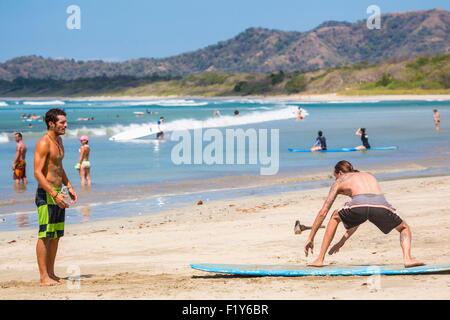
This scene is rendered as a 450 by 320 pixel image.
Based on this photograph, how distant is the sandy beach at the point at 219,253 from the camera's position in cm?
788

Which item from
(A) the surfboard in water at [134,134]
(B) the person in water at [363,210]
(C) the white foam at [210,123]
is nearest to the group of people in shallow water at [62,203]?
(B) the person in water at [363,210]

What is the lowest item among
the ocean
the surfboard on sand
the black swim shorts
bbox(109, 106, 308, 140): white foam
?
bbox(109, 106, 308, 140): white foam

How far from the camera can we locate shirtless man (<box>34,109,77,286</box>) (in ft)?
28.1

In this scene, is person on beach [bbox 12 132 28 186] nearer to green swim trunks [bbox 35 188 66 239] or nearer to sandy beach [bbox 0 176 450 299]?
sandy beach [bbox 0 176 450 299]

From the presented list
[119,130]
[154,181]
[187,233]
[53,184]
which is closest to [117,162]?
[154,181]

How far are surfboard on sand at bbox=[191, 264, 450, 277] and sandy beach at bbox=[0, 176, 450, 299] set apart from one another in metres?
0.08

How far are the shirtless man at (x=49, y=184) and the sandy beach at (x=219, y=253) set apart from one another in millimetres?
516

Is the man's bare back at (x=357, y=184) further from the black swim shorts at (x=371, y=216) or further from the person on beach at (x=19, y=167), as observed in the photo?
the person on beach at (x=19, y=167)

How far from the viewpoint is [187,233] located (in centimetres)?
1234

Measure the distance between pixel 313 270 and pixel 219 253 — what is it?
7.11 feet

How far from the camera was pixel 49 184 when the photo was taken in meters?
8.57

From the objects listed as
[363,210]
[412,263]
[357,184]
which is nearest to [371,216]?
[363,210]

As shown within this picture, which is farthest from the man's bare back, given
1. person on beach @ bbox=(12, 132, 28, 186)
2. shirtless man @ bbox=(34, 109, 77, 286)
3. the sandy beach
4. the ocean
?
person on beach @ bbox=(12, 132, 28, 186)
